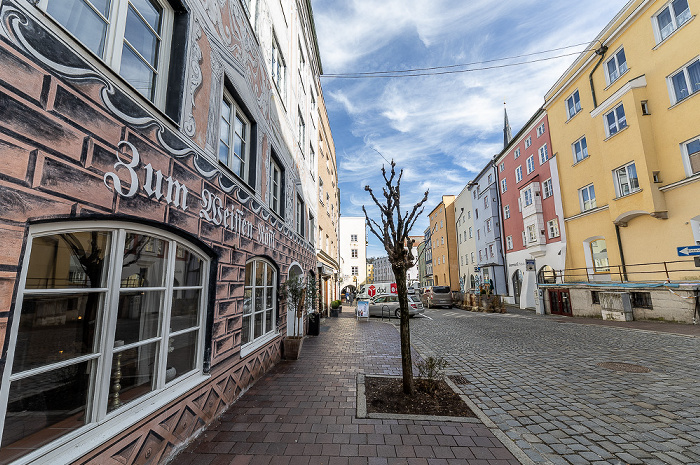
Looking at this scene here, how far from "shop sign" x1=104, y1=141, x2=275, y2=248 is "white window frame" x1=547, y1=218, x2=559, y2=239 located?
873 inches

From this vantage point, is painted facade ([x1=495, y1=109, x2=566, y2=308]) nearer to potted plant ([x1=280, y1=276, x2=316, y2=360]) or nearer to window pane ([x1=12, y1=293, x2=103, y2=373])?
potted plant ([x1=280, y1=276, x2=316, y2=360])

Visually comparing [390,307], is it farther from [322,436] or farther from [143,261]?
[143,261]

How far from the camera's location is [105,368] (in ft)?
8.23

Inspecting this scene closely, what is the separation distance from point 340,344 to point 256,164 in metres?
6.28

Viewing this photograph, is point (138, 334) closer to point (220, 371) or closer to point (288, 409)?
point (220, 371)

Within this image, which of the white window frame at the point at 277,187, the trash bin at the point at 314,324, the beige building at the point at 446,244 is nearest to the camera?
the white window frame at the point at 277,187

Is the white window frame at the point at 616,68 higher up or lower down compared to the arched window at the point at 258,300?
higher up

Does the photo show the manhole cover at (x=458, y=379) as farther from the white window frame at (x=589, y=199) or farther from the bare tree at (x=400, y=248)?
the white window frame at (x=589, y=199)

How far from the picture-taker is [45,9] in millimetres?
2053

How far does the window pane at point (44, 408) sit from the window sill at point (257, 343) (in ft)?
9.73

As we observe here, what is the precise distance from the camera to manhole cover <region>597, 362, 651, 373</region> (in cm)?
610

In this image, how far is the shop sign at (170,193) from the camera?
2.62 meters

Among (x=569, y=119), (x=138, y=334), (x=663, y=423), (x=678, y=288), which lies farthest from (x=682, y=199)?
(x=138, y=334)

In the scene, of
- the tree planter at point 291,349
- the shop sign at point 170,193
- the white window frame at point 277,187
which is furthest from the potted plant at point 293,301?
the shop sign at point 170,193
